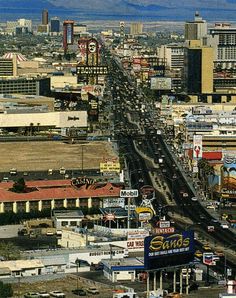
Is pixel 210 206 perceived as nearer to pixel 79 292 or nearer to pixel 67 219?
pixel 67 219

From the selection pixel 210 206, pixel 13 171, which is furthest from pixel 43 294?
pixel 13 171

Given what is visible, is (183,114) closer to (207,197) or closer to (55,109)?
(55,109)

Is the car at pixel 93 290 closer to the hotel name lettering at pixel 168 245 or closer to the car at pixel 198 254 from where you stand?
the hotel name lettering at pixel 168 245

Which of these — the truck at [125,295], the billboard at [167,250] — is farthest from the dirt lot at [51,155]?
the truck at [125,295]

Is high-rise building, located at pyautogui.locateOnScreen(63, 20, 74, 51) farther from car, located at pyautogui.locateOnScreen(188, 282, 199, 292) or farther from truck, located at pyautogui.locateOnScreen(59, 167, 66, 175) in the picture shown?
car, located at pyautogui.locateOnScreen(188, 282, 199, 292)

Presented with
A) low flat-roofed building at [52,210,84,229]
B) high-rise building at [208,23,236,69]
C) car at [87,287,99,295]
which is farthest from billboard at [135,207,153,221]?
high-rise building at [208,23,236,69]

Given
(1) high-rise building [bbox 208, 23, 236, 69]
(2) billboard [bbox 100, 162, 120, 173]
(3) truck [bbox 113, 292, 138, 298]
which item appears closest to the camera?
(3) truck [bbox 113, 292, 138, 298]

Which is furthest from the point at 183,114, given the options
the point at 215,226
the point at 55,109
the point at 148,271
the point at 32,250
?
the point at 148,271
